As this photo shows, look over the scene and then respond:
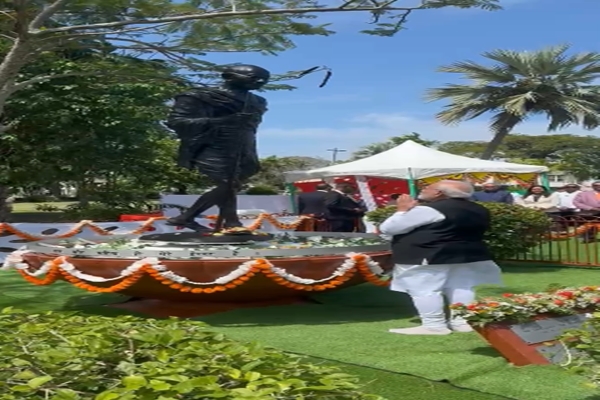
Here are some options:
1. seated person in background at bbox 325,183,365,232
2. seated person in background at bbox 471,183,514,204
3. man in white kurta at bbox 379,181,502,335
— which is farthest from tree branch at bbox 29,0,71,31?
seated person in background at bbox 471,183,514,204

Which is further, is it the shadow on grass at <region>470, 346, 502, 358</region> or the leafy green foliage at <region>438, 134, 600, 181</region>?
the leafy green foliage at <region>438, 134, 600, 181</region>

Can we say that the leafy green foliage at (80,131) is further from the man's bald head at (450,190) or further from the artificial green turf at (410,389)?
the artificial green turf at (410,389)

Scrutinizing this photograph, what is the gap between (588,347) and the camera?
390 centimetres

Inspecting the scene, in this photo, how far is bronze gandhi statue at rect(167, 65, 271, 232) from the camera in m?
8.24

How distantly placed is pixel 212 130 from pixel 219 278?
1921mm

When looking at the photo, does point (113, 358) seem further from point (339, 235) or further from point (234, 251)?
point (339, 235)

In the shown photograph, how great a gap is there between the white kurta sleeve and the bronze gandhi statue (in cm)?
245

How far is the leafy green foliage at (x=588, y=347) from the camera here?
3809mm

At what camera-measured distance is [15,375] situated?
2.18m

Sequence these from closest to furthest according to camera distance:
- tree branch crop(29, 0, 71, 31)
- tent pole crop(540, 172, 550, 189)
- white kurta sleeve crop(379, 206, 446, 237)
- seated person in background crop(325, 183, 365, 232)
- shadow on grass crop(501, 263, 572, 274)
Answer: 1. white kurta sleeve crop(379, 206, 446, 237)
2. tree branch crop(29, 0, 71, 31)
3. shadow on grass crop(501, 263, 572, 274)
4. seated person in background crop(325, 183, 365, 232)
5. tent pole crop(540, 172, 550, 189)

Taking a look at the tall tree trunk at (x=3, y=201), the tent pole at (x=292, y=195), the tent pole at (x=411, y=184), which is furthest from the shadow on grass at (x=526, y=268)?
the tall tree trunk at (x=3, y=201)

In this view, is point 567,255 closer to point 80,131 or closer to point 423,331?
point 423,331

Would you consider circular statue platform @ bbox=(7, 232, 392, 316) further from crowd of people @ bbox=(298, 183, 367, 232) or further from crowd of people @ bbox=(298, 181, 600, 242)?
crowd of people @ bbox=(298, 183, 367, 232)

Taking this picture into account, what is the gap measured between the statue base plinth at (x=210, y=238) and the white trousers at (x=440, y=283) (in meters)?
2.19
